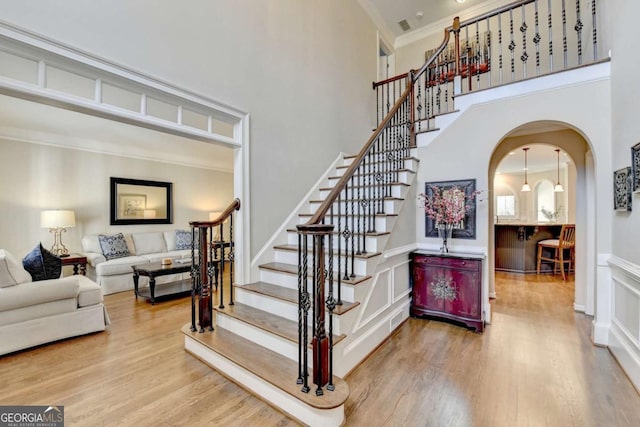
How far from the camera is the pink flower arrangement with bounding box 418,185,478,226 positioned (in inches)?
129

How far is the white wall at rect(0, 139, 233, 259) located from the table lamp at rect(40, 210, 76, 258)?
11 centimetres

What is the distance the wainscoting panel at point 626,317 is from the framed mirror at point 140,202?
752cm

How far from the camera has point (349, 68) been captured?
4.79 meters

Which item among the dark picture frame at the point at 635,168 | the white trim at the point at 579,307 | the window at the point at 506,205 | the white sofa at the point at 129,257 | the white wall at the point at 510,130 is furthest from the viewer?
the window at the point at 506,205

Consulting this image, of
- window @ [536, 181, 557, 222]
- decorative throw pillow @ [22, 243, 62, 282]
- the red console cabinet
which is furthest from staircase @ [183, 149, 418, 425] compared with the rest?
window @ [536, 181, 557, 222]

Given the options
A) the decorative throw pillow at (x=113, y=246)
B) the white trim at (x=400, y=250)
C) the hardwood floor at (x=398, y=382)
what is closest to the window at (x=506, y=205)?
the hardwood floor at (x=398, y=382)

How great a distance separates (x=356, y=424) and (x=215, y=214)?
6.47 meters

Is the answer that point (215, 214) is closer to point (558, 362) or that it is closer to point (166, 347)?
point (166, 347)

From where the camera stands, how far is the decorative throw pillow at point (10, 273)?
9.05ft

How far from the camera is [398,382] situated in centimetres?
219

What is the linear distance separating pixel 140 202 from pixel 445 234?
615cm

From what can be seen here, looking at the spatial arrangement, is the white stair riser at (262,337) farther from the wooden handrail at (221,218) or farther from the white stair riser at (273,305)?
the wooden handrail at (221,218)

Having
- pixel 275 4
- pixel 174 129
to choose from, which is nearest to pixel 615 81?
pixel 275 4

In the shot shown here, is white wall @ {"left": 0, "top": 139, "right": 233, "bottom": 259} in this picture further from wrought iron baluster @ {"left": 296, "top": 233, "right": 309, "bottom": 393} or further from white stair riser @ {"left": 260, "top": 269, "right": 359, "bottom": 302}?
wrought iron baluster @ {"left": 296, "top": 233, "right": 309, "bottom": 393}
